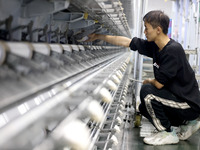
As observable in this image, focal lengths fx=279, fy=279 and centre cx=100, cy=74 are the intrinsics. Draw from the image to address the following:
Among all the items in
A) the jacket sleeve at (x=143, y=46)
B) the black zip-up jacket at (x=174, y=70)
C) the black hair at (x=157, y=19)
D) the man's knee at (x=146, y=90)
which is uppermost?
the black hair at (x=157, y=19)

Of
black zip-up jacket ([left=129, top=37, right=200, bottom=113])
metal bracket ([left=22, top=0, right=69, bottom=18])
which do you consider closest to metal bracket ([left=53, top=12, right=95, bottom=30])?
metal bracket ([left=22, top=0, right=69, bottom=18])

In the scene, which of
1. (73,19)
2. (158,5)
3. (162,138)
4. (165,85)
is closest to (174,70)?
(165,85)

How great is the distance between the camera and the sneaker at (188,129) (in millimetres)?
3146

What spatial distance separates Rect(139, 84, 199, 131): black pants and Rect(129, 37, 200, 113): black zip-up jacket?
0.20 ft

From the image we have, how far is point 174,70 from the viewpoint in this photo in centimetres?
263

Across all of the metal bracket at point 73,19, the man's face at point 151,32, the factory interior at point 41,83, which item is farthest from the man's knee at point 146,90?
the factory interior at point 41,83

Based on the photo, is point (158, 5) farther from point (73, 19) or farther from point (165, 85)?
point (73, 19)

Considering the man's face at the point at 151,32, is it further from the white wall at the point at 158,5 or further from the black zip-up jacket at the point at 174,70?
the white wall at the point at 158,5

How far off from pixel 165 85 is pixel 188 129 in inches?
25.0

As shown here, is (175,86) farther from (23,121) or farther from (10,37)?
(23,121)

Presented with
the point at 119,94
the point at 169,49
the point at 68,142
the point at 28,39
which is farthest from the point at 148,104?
the point at 68,142

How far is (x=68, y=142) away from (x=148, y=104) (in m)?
2.44

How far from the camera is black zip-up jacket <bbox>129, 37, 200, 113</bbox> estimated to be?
2.62 meters

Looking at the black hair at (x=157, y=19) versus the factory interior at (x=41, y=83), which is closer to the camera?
the factory interior at (x=41, y=83)
